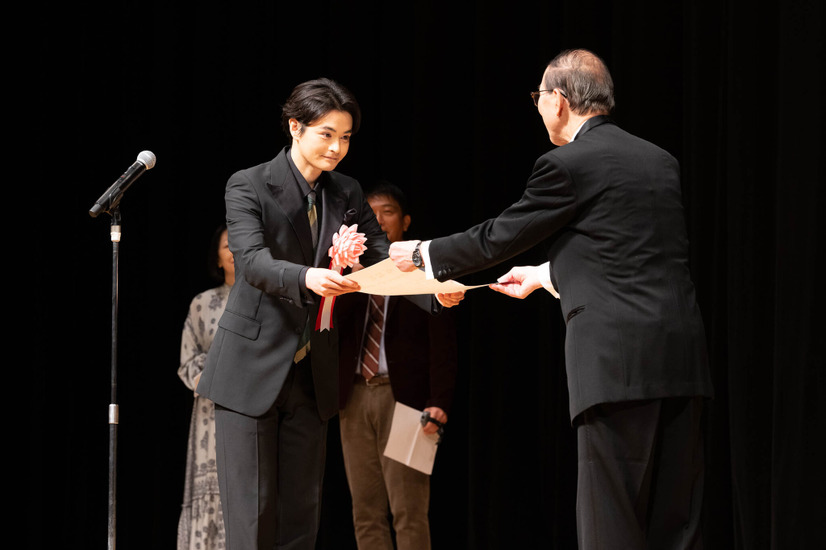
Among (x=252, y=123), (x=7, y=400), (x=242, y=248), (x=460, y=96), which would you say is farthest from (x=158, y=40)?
(x=242, y=248)

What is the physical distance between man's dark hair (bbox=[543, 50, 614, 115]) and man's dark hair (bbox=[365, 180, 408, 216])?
175cm

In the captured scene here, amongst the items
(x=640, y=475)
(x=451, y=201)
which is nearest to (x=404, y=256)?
(x=640, y=475)

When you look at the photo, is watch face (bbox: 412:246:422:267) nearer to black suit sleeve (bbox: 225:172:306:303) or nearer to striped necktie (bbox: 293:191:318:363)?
black suit sleeve (bbox: 225:172:306:303)

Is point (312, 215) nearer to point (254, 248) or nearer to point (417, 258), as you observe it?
point (254, 248)

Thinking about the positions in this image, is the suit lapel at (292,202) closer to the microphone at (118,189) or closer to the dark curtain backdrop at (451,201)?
the microphone at (118,189)

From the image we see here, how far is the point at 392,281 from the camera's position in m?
2.65

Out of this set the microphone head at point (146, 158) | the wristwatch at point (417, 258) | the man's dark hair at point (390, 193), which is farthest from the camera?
the man's dark hair at point (390, 193)

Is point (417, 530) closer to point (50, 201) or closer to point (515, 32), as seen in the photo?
point (515, 32)

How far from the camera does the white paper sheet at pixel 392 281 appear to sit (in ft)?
8.41

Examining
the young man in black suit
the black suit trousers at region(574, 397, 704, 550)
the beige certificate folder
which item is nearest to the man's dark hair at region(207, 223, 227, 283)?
the beige certificate folder

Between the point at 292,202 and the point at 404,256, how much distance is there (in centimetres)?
42

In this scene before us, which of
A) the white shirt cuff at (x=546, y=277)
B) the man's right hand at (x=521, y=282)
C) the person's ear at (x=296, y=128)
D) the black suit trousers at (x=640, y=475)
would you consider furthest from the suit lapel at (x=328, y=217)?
the black suit trousers at (x=640, y=475)

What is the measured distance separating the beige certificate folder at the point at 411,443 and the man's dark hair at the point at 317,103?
1.38m

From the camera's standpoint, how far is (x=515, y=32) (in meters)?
4.22
